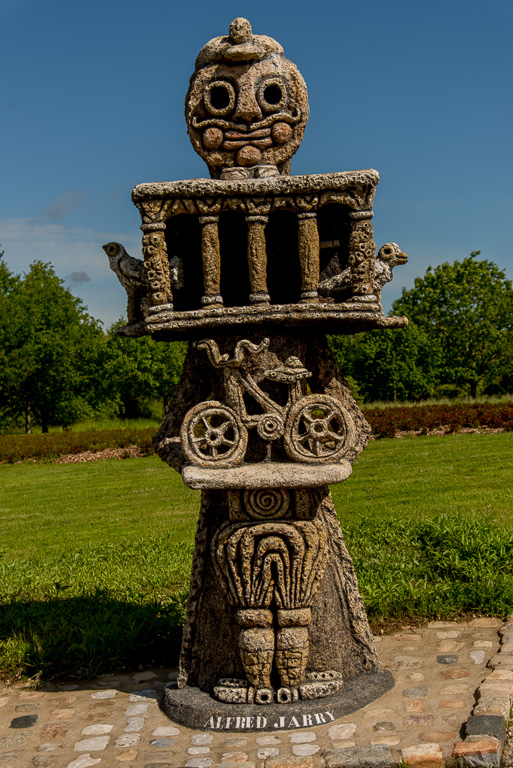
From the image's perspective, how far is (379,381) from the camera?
27.4 m

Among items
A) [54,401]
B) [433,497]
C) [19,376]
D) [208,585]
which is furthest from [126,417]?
[208,585]

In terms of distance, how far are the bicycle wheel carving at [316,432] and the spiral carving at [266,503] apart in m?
0.22

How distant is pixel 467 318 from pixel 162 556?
1022 inches

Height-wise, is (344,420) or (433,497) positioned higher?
(344,420)

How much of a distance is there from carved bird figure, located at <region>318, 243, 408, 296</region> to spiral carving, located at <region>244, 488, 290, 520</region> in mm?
1058

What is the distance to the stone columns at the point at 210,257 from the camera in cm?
372

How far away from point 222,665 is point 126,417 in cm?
2862

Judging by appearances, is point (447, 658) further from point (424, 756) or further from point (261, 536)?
point (261, 536)

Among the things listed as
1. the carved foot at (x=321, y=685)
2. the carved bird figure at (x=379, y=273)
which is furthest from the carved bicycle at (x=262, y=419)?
the carved foot at (x=321, y=685)

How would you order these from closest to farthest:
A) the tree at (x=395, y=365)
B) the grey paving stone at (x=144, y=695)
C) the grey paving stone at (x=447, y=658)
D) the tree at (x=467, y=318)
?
the grey paving stone at (x=144, y=695), the grey paving stone at (x=447, y=658), the tree at (x=395, y=365), the tree at (x=467, y=318)

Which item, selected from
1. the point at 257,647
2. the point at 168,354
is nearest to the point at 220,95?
the point at 257,647

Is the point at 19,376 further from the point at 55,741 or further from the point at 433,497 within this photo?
the point at 55,741

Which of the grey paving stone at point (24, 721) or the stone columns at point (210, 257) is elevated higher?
the stone columns at point (210, 257)

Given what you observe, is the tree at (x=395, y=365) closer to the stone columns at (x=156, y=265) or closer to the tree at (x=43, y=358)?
the tree at (x=43, y=358)
